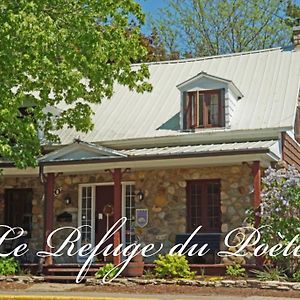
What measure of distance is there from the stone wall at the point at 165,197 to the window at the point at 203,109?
144 cm

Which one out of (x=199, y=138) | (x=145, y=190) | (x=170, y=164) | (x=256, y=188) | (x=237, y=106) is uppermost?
(x=237, y=106)

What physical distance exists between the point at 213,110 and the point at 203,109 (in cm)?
28

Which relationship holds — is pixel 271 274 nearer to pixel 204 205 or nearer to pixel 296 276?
pixel 296 276

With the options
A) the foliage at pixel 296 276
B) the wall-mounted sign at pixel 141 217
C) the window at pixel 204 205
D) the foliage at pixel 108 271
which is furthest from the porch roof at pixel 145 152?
the foliage at pixel 296 276

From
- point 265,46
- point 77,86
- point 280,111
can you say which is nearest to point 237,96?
point 280,111

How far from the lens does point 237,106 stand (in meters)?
19.0

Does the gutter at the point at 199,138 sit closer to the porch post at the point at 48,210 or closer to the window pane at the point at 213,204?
the window pane at the point at 213,204

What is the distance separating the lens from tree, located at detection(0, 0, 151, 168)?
14.2m

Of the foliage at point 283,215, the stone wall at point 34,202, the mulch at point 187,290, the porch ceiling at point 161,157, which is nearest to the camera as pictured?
the mulch at point 187,290

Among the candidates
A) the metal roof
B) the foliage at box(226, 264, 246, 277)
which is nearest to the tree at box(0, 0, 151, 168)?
the metal roof

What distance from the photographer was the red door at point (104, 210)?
18.7 meters

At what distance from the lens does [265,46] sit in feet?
111

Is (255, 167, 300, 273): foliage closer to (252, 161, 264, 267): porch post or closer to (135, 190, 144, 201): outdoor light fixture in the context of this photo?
(252, 161, 264, 267): porch post

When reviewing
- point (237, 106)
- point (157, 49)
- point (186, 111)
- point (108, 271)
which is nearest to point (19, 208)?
point (108, 271)
